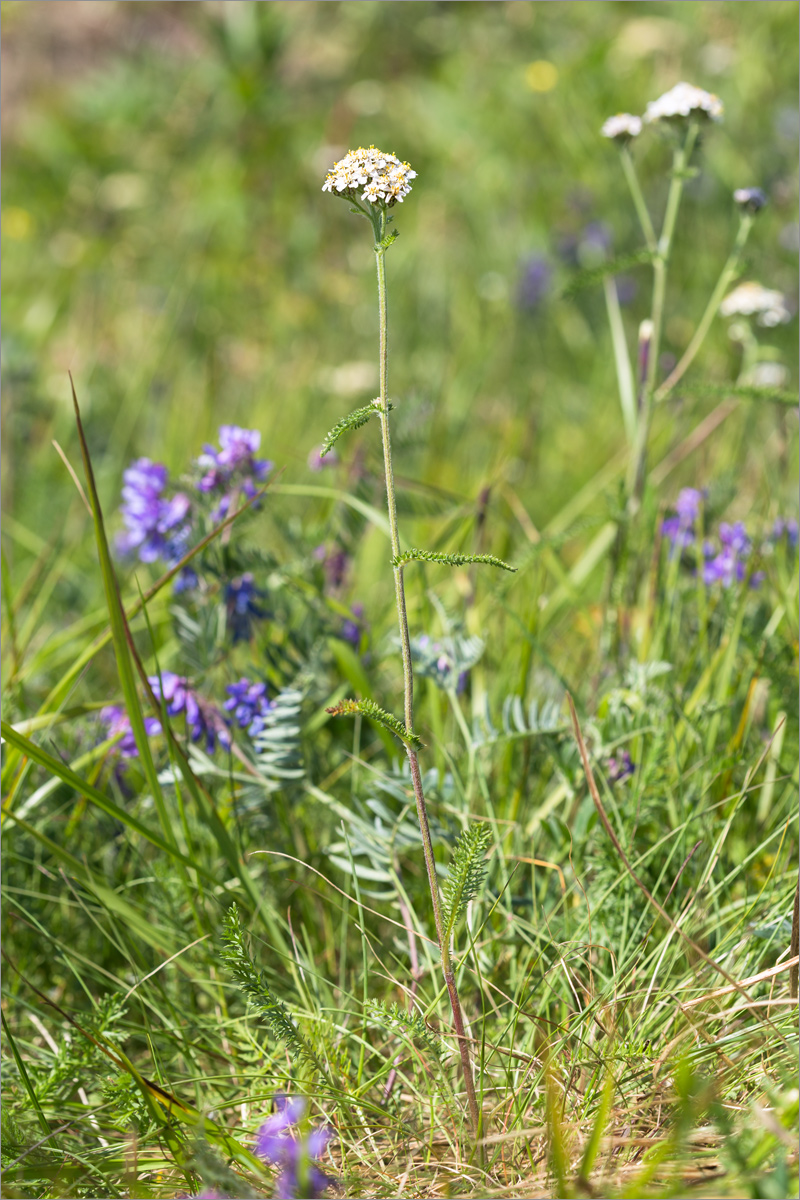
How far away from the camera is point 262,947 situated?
4.92ft

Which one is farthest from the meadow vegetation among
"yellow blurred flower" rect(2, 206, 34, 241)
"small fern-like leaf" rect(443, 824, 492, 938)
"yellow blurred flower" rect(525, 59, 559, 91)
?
"yellow blurred flower" rect(2, 206, 34, 241)

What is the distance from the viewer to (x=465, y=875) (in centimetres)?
107

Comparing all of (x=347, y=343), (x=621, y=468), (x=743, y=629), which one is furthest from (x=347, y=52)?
(x=743, y=629)

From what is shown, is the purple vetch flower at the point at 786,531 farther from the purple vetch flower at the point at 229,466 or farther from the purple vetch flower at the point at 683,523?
the purple vetch flower at the point at 229,466

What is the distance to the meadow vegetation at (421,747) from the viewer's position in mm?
1142

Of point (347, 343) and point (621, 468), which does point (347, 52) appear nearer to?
point (347, 343)

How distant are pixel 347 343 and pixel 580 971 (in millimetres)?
3266

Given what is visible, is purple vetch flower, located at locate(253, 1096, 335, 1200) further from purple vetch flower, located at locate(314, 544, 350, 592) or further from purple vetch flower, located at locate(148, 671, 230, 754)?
purple vetch flower, located at locate(314, 544, 350, 592)

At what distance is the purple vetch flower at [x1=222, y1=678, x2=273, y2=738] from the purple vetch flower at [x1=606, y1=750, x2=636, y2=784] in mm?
572

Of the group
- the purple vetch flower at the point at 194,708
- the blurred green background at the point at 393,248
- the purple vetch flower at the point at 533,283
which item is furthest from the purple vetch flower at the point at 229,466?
the purple vetch flower at the point at 533,283

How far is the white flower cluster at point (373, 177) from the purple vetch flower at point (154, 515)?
31.4 inches

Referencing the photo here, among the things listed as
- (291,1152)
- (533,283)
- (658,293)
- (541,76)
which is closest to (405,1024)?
(291,1152)

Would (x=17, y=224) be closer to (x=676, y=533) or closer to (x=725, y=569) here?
(x=676, y=533)

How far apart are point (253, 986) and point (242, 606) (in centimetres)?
73
